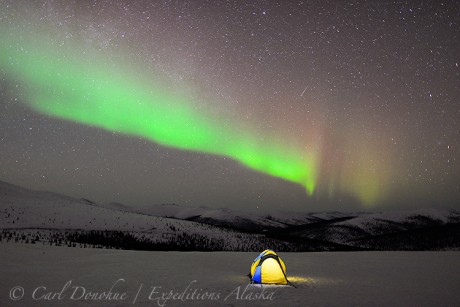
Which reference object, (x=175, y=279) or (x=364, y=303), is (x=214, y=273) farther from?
(x=364, y=303)

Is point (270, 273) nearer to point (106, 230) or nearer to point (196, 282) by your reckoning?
point (196, 282)

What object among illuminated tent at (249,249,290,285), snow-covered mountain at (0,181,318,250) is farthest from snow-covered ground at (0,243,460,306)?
snow-covered mountain at (0,181,318,250)

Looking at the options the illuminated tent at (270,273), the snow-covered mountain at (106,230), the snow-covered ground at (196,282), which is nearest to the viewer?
the snow-covered ground at (196,282)

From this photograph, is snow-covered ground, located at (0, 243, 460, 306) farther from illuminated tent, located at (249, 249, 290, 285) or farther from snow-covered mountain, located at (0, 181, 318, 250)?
snow-covered mountain, located at (0, 181, 318, 250)

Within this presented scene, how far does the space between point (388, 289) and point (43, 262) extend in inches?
570

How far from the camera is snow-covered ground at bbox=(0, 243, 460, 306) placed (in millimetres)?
11523

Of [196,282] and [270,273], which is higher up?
[270,273]

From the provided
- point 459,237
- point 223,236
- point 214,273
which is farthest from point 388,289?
point 459,237

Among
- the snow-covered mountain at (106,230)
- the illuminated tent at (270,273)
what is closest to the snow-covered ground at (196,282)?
the illuminated tent at (270,273)

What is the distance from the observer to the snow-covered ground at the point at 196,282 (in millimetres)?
11523

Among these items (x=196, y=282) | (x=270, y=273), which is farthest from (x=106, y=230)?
(x=270, y=273)

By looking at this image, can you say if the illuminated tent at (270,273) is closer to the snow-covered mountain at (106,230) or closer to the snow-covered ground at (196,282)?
the snow-covered ground at (196,282)

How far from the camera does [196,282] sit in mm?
14422

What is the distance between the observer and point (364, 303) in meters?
11.6
